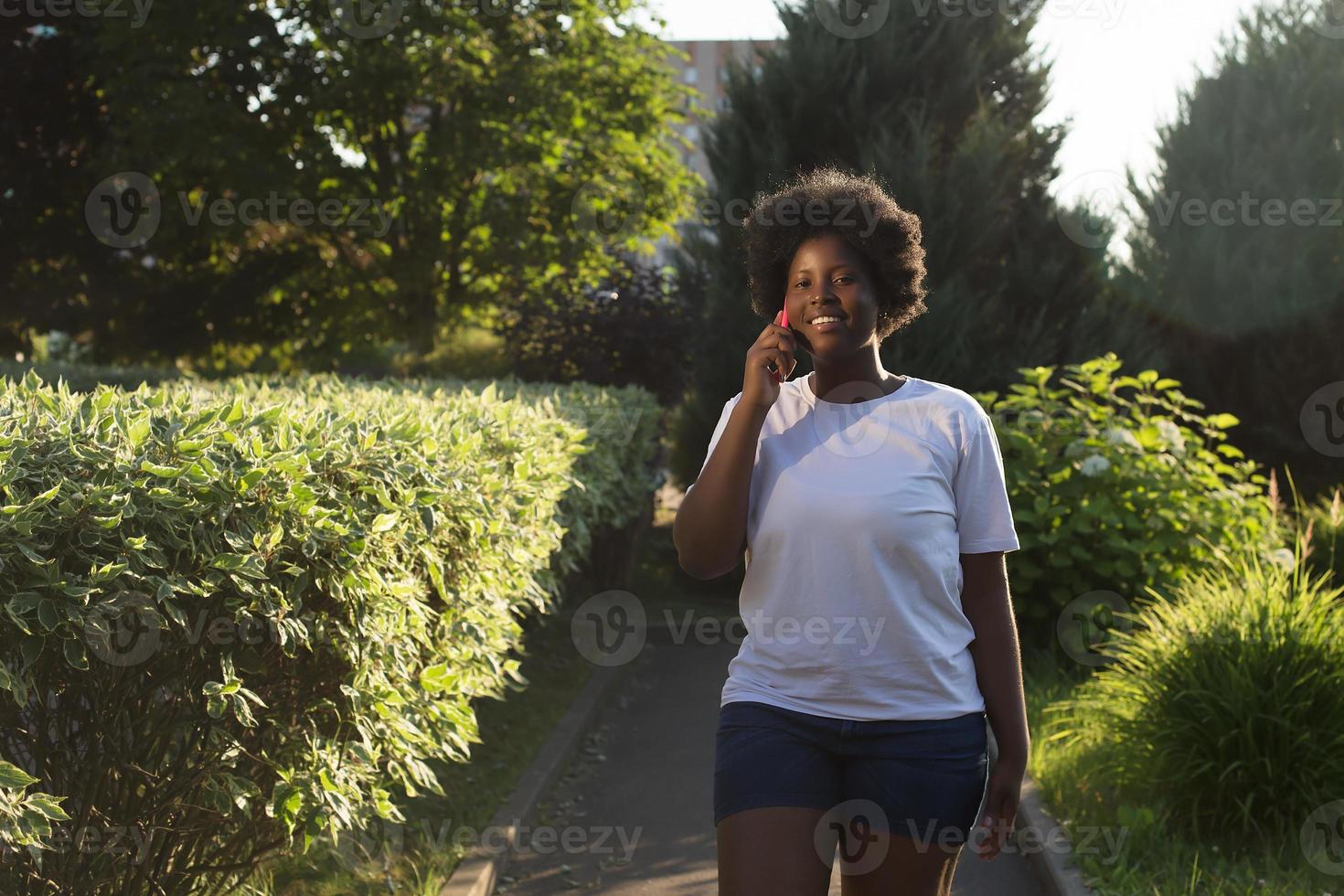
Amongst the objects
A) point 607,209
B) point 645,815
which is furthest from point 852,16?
point 607,209

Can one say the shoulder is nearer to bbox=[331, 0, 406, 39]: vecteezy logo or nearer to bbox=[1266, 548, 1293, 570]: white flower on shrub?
bbox=[1266, 548, 1293, 570]: white flower on shrub

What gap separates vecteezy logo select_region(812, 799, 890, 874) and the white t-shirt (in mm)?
194

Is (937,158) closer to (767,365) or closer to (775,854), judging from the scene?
(767,365)

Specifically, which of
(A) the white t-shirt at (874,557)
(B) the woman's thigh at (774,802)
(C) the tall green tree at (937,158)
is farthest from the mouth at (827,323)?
(C) the tall green tree at (937,158)

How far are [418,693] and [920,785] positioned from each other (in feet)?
7.23

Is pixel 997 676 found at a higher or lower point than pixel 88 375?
lower

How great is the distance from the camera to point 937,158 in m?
12.2

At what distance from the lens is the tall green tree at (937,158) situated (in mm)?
11570

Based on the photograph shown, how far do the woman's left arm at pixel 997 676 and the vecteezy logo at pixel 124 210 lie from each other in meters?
22.0

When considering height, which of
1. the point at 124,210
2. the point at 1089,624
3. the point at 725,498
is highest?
the point at 124,210

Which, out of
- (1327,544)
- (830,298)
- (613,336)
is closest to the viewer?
(830,298)

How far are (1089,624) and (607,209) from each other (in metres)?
18.3

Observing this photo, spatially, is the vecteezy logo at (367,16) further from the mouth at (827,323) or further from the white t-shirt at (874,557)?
the white t-shirt at (874,557)

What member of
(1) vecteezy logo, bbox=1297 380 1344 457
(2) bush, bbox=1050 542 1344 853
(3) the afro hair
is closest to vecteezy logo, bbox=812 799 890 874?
(3) the afro hair
